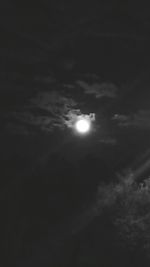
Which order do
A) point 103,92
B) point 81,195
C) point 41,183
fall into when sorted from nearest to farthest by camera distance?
point 103,92, point 41,183, point 81,195

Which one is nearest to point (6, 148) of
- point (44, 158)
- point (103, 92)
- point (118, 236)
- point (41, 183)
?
point (44, 158)

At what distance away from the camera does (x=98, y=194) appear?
3300cm

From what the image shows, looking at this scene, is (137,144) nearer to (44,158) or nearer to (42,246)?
(44,158)

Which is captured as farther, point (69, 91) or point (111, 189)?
point (111, 189)

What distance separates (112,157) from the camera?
80.9 feet

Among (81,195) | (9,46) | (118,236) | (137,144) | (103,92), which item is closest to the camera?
(9,46)

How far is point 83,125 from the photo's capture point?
2009 centimetres

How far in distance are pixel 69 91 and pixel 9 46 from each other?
3727mm

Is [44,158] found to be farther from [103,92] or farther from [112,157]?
[103,92]

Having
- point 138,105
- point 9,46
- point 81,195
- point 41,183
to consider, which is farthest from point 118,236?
point 9,46

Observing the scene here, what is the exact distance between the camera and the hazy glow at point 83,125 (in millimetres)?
19859

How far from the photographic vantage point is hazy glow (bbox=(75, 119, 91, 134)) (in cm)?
1986

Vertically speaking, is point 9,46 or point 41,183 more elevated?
point 41,183

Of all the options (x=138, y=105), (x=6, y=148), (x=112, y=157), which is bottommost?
(x=138, y=105)
